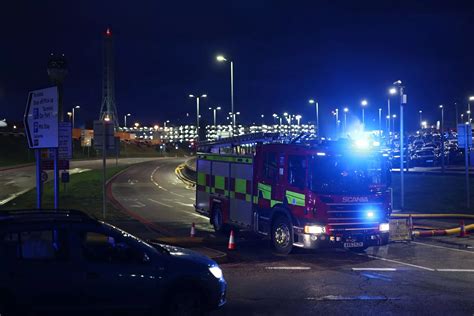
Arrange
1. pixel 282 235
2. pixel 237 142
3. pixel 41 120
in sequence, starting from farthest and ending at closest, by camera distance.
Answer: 1. pixel 237 142
2. pixel 282 235
3. pixel 41 120

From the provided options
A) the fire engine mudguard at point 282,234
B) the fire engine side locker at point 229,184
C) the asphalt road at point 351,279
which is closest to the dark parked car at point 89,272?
the asphalt road at point 351,279

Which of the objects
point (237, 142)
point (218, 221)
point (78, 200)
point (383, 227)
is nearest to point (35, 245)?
point (383, 227)

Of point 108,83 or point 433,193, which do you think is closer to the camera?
point 433,193

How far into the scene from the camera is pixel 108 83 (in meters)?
121

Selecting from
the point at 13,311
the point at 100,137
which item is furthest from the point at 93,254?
the point at 100,137

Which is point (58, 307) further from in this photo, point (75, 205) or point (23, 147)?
point (23, 147)

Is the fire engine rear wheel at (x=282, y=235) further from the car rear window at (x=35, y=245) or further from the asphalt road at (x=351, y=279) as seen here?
the car rear window at (x=35, y=245)

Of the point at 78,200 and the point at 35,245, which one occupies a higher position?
the point at 35,245

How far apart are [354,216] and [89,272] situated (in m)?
7.87

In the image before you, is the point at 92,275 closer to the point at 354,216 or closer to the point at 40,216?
the point at 40,216

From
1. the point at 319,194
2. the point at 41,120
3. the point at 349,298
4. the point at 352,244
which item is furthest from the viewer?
the point at 352,244

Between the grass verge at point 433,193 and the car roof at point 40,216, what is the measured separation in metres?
19.1

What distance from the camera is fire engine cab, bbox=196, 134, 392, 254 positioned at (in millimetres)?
13328

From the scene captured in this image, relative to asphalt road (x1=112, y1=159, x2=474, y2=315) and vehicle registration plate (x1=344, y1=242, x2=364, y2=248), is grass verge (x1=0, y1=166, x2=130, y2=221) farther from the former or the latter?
vehicle registration plate (x1=344, y1=242, x2=364, y2=248)
